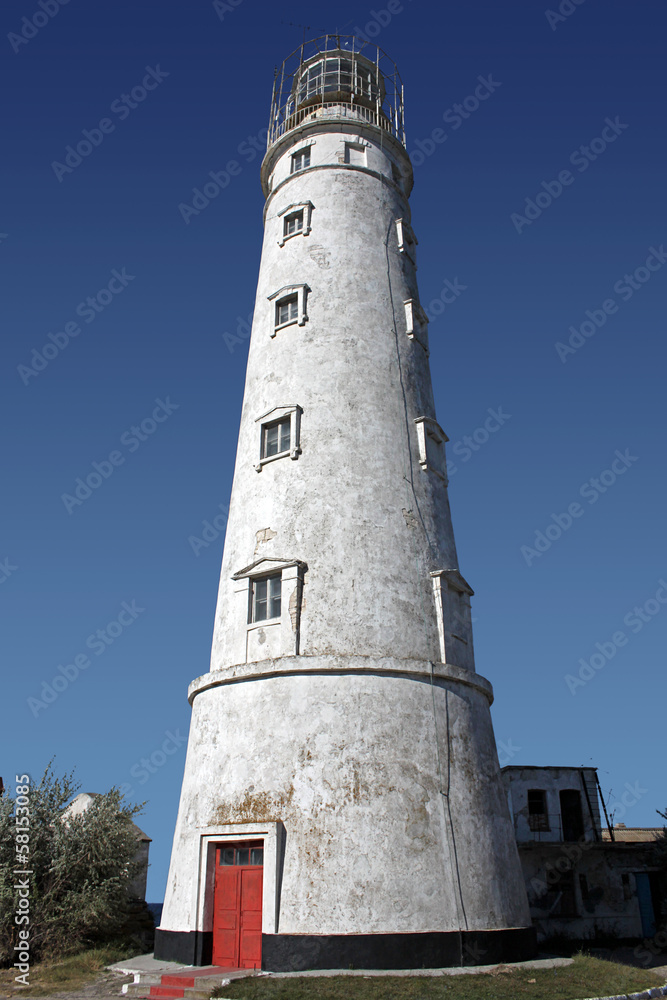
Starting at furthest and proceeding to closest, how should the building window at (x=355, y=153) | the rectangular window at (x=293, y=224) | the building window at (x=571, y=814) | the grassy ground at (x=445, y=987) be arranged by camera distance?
the building window at (x=571, y=814)
the building window at (x=355, y=153)
the rectangular window at (x=293, y=224)
the grassy ground at (x=445, y=987)

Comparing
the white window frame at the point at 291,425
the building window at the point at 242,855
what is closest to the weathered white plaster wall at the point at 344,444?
the white window frame at the point at 291,425

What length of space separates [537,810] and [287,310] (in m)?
24.3

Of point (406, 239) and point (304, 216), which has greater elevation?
point (406, 239)

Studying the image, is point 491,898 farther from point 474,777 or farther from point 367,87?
point 367,87

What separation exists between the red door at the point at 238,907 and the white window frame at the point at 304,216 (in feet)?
54.9

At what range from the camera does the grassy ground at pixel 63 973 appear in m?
15.0

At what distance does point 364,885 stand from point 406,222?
1933 centimetres

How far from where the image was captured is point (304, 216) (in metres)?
23.0

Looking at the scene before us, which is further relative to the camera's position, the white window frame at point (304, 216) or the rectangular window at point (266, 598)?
the white window frame at point (304, 216)

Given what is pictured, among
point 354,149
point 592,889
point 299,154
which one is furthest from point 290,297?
point 592,889

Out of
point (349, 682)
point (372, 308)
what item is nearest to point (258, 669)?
point (349, 682)

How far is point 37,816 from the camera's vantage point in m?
19.3

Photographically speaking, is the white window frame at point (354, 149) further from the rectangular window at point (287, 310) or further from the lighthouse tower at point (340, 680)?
the rectangular window at point (287, 310)

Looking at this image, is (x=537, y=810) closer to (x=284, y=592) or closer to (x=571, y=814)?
(x=571, y=814)
